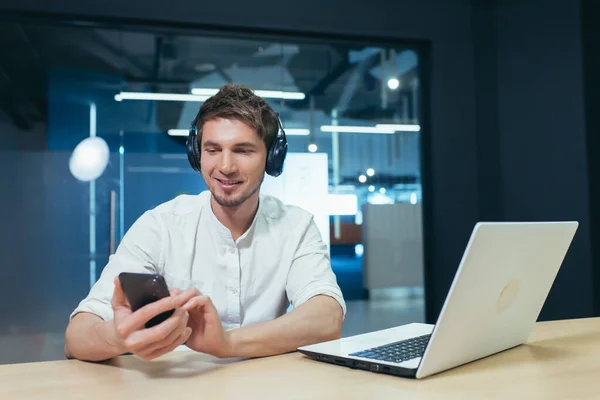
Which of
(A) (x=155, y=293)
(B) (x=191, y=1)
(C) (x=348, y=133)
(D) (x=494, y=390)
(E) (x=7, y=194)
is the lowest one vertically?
(D) (x=494, y=390)

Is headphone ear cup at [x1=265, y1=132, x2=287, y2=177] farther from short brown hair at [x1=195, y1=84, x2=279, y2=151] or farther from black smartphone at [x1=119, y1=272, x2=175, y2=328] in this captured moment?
black smartphone at [x1=119, y1=272, x2=175, y2=328]

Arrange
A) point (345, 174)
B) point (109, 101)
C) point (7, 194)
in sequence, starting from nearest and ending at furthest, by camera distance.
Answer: point (7, 194) → point (109, 101) → point (345, 174)

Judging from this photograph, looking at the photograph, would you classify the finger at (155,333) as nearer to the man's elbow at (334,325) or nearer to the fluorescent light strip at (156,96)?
the man's elbow at (334,325)

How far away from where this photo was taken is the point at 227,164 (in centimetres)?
151

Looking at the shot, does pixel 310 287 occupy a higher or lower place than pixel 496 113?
lower

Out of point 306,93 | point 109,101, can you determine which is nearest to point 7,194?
point 109,101

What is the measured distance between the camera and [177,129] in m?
4.29

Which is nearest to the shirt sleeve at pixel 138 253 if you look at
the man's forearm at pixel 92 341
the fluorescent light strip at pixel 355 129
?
the man's forearm at pixel 92 341

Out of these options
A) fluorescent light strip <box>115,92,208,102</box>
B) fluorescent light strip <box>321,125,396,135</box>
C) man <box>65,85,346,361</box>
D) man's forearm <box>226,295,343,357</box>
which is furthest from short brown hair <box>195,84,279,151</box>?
fluorescent light strip <box>321,125,396,135</box>

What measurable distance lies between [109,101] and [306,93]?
156cm

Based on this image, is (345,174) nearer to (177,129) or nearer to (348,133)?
(348,133)

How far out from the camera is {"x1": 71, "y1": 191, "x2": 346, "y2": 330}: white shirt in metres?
1.54

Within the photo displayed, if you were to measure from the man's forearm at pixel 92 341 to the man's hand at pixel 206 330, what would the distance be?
14 centimetres

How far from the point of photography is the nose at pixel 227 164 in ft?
4.94
